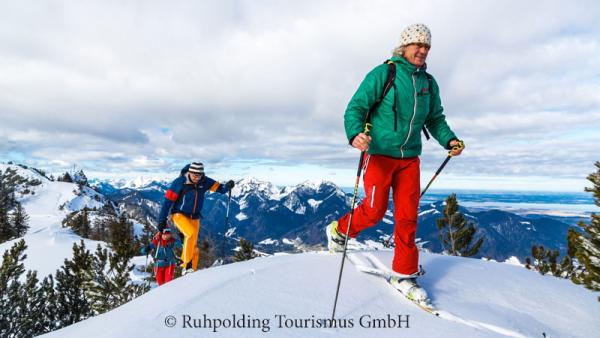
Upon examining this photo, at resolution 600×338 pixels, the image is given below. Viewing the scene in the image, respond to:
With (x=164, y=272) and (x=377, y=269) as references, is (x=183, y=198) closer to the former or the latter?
(x=164, y=272)

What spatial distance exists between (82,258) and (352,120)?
16.8 meters

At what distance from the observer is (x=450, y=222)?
19500 mm

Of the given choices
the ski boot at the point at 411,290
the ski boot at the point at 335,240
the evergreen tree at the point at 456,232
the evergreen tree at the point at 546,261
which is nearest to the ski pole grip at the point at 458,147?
the ski boot at the point at 411,290

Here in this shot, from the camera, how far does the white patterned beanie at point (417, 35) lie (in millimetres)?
4020

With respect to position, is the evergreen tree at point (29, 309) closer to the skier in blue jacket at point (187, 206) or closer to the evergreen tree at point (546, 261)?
the skier in blue jacket at point (187, 206)

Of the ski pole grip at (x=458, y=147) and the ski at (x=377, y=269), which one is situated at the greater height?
the ski pole grip at (x=458, y=147)

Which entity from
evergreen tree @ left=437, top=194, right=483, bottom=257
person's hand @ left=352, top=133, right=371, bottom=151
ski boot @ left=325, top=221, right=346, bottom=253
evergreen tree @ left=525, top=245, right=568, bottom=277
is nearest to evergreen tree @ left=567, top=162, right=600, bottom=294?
person's hand @ left=352, top=133, right=371, bottom=151

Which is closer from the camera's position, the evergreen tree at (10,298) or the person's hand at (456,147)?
the person's hand at (456,147)

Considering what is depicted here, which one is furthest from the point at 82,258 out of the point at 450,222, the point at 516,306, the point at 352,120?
the point at 450,222

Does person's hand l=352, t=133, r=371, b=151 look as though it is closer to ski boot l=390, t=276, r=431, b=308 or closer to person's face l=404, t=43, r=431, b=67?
person's face l=404, t=43, r=431, b=67

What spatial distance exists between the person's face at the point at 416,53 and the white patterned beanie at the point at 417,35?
5 centimetres

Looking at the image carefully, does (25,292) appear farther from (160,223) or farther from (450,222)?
(450,222)

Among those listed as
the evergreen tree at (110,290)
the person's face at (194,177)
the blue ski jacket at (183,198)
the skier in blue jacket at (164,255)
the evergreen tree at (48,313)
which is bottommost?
the evergreen tree at (48,313)

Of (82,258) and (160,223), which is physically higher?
(160,223)
